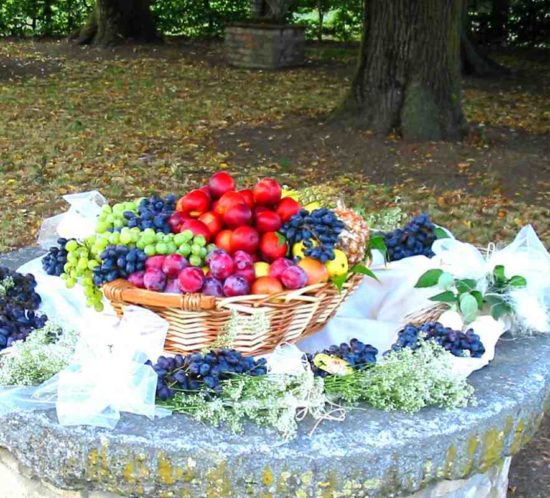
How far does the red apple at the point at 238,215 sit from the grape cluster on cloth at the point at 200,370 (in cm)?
43

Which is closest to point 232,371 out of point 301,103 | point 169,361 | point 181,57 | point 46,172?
point 169,361

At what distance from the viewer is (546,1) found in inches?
661

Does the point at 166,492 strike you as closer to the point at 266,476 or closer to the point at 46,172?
the point at 266,476

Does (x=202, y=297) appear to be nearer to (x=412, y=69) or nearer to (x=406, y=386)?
(x=406, y=386)

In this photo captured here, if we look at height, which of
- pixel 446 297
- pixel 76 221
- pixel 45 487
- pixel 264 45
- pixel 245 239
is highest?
pixel 245 239

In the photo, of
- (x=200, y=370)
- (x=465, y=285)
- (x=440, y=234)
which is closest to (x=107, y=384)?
(x=200, y=370)

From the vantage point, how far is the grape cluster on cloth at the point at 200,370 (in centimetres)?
215

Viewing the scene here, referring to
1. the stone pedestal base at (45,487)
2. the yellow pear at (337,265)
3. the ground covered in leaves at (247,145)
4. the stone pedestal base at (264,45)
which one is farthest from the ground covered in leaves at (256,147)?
the yellow pear at (337,265)

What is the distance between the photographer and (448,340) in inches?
93.0

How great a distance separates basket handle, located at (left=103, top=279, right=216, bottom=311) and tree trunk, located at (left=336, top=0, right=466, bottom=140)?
6.04 meters

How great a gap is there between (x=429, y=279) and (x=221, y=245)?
0.67 m

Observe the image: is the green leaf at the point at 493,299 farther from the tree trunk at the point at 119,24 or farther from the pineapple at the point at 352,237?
the tree trunk at the point at 119,24

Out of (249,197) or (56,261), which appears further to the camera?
(56,261)

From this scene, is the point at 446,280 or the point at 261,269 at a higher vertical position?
the point at 261,269
